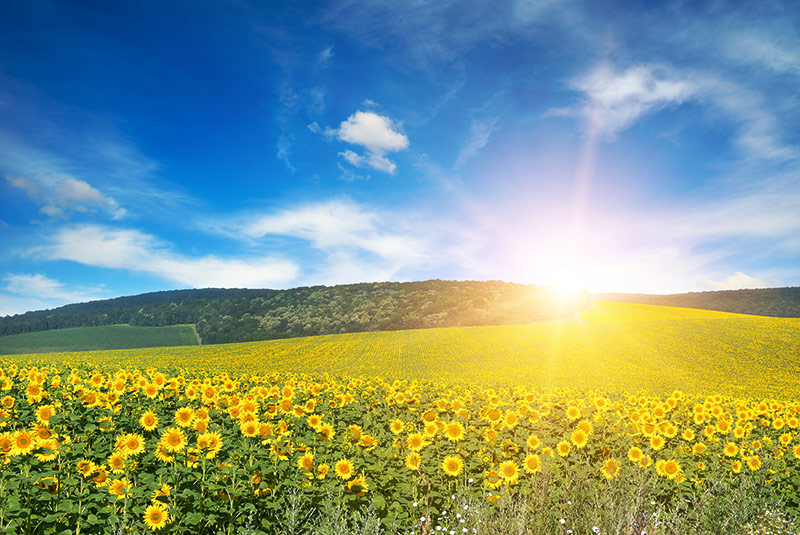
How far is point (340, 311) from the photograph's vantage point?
80.2 m

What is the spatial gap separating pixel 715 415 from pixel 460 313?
214 ft

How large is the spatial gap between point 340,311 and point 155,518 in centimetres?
7671

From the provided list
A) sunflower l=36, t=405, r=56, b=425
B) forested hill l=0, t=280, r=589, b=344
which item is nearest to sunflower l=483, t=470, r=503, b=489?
sunflower l=36, t=405, r=56, b=425

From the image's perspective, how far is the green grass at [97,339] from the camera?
73.5m

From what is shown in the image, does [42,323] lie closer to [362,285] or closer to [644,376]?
[362,285]

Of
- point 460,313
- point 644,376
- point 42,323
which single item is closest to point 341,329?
point 460,313

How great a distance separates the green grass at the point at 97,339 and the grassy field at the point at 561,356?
123 feet

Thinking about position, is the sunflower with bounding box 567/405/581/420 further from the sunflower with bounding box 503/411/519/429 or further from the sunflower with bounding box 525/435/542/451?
the sunflower with bounding box 525/435/542/451

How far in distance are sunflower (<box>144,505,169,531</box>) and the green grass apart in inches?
3257

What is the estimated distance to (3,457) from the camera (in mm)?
4691

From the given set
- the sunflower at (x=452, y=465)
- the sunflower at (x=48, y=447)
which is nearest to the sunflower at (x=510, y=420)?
the sunflower at (x=452, y=465)

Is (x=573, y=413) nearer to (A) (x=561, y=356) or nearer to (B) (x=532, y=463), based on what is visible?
(B) (x=532, y=463)

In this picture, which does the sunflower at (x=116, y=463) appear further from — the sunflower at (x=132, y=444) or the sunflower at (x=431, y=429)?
the sunflower at (x=431, y=429)

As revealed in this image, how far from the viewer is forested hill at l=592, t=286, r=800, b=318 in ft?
278
